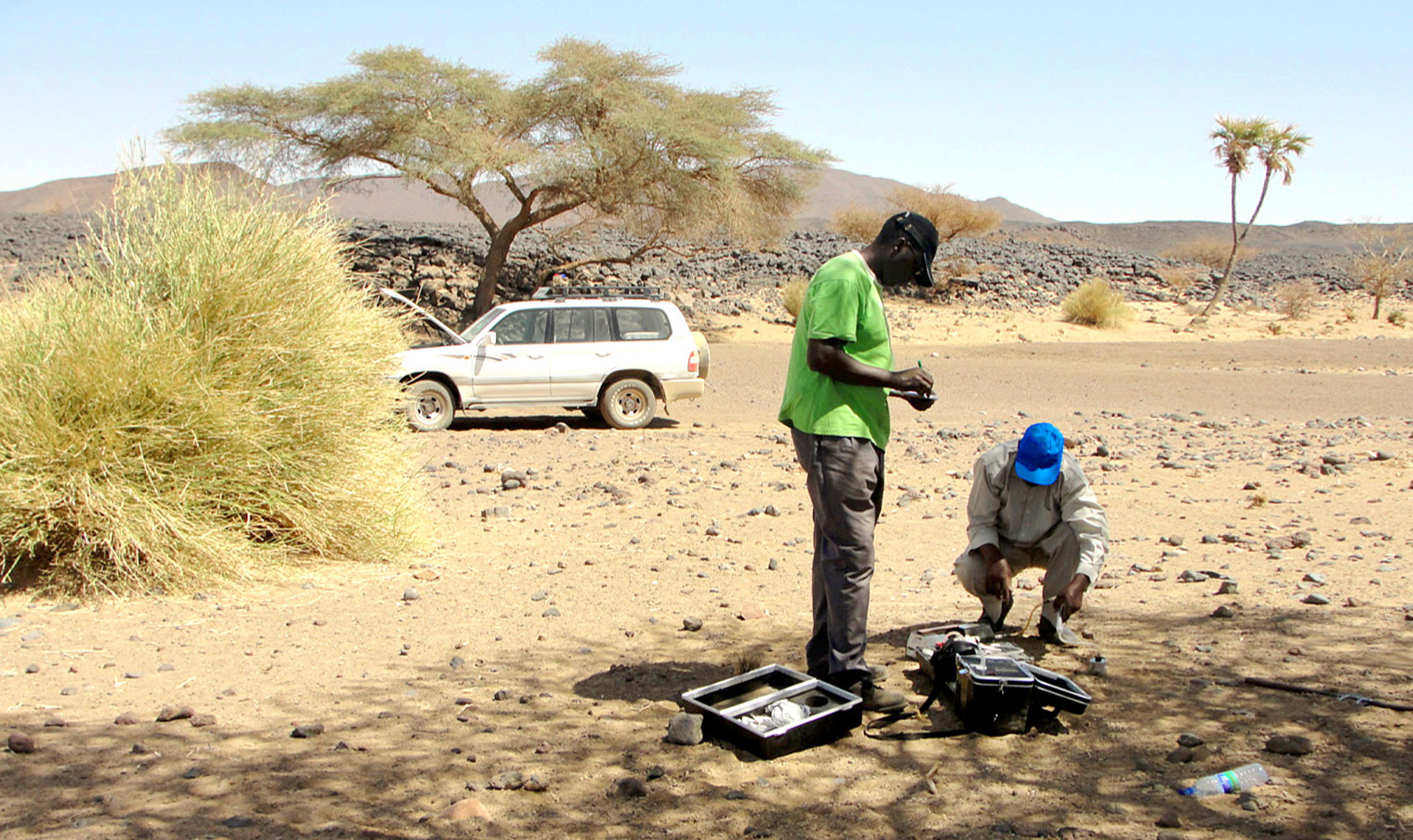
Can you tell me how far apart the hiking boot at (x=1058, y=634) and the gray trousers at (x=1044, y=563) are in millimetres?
26

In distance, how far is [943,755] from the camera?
3.63 m

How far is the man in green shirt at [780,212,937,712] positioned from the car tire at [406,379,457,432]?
9.97 metres

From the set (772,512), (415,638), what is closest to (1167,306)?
(772,512)

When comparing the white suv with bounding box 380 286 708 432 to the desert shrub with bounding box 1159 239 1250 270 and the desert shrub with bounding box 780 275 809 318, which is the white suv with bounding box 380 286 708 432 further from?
the desert shrub with bounding box 1159 239 1250 270

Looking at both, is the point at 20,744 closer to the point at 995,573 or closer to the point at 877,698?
the point at 877,698

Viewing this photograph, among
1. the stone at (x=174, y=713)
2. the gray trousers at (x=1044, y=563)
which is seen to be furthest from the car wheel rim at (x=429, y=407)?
the gray trousers at (x=1044, y=563)

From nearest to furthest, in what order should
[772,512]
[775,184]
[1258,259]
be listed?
[772,512] → [775,184] → [1258,259]

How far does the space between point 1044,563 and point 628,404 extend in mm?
9409

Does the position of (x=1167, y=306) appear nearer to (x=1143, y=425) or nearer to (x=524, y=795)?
(x=1143, y=425)

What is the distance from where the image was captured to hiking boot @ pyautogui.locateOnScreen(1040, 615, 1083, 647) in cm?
465

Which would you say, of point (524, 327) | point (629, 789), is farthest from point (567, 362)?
point (629, 789)

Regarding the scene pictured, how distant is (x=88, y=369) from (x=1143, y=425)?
38.5ft

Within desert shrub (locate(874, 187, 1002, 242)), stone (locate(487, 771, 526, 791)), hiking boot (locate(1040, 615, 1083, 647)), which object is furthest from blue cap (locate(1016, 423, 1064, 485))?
desert shrub (locate(874, 187, 1002, 242))

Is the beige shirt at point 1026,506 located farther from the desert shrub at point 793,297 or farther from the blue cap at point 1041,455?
the desert shrub at point 793,297
